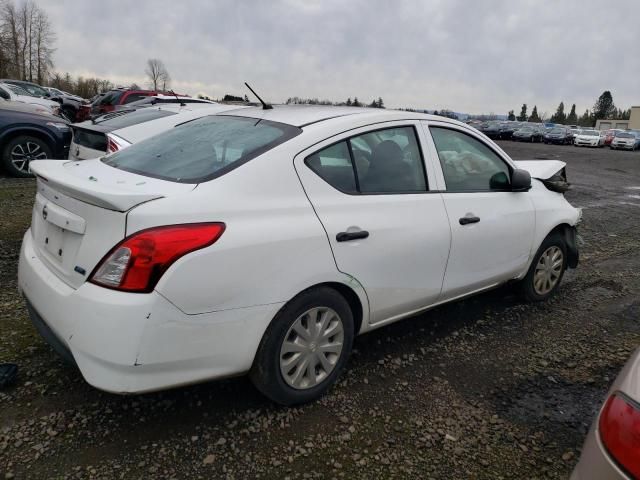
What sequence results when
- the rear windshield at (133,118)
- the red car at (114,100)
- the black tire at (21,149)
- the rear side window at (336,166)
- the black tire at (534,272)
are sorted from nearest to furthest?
the rear side window at (336,166)
the black tire at (534,272)
the rear windshield at (133,118)
the black tire at (21,149)
the red car at (114,100)

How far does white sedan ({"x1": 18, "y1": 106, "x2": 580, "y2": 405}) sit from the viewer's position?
2.07 meters

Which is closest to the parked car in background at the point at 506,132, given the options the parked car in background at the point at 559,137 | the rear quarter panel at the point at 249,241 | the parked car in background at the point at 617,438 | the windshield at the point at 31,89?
the parked car in background at the point at 559,137

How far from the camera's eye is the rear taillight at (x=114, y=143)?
594 centimetres

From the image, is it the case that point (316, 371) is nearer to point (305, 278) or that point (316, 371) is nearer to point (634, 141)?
point (305, 278)

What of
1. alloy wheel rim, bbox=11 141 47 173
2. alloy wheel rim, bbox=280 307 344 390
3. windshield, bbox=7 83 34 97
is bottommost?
alloy wheel rim, bbox=280 307 344 390

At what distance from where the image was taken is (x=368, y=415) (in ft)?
8.79

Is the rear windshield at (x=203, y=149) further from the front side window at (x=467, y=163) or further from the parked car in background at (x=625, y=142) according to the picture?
the parked car in background at (x=625, y=142)

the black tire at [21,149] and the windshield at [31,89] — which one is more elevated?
the windshield at [31,89]

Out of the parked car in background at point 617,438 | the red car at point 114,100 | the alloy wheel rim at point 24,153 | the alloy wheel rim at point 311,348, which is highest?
the red car at point 114,100

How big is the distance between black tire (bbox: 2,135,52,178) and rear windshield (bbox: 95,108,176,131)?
1.46 metres

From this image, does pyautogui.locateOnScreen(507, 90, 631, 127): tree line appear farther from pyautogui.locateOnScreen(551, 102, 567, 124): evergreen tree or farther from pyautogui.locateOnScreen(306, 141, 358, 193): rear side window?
pyautogui.locateOnScreen(306, 141, 358, 193): rear side window

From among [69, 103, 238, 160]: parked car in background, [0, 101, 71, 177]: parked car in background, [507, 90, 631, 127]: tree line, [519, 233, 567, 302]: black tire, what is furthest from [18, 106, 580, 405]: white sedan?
[507, 90, 631, 127]: tree line

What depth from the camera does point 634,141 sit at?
33.5 m

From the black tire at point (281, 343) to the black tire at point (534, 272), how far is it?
209cm
